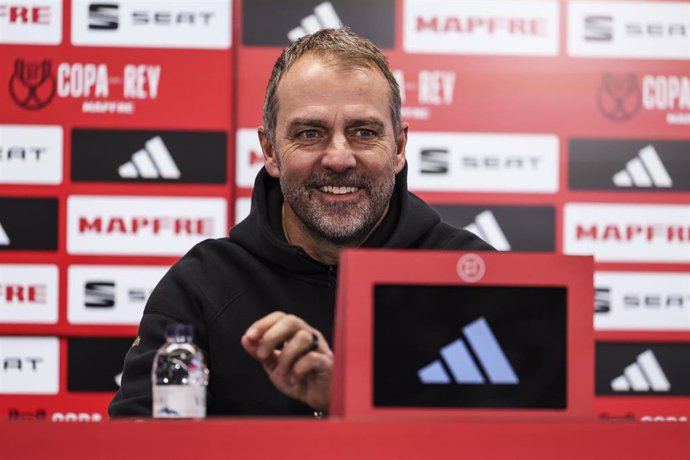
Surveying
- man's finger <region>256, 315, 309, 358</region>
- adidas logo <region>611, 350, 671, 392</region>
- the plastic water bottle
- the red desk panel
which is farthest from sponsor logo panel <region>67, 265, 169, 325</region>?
the red desk panel

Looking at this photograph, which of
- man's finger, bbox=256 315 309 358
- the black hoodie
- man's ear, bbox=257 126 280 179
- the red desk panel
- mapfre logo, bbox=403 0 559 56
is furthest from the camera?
mapfre logo, bbox=403 0 559 56


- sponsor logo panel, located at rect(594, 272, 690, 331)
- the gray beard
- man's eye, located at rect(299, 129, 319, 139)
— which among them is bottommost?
sponsor logo panel, located at rect(594, 272, 690, 331)

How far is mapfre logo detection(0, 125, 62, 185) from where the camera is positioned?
113 inches

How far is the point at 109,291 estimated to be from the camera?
2854 millimetres

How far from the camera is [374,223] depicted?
1788 mm

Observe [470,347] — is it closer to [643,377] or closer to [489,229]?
[489,229]

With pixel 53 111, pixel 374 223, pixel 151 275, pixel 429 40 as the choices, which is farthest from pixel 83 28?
pixel 374 223

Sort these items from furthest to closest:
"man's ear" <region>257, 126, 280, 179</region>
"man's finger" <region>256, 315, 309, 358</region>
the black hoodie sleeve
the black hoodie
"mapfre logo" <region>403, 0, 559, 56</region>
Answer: "mapfre logo" <region>403, 0, 559, 56</region>
"man's ear" <region>257, 126, 280, 179</region>
the black hoodie
the black hoodie sleeve
"man's finger" <region>256, 315, 309, 358</region>

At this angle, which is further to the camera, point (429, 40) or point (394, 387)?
point (429, 40)

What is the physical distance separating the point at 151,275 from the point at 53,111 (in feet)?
1.69

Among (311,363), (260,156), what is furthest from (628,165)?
(311,363)

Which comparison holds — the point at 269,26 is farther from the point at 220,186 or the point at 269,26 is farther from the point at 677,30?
the point at 677,30

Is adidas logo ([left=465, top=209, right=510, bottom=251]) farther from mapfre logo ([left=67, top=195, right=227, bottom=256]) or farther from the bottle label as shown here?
the bottle label

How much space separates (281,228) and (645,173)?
1.46 m
